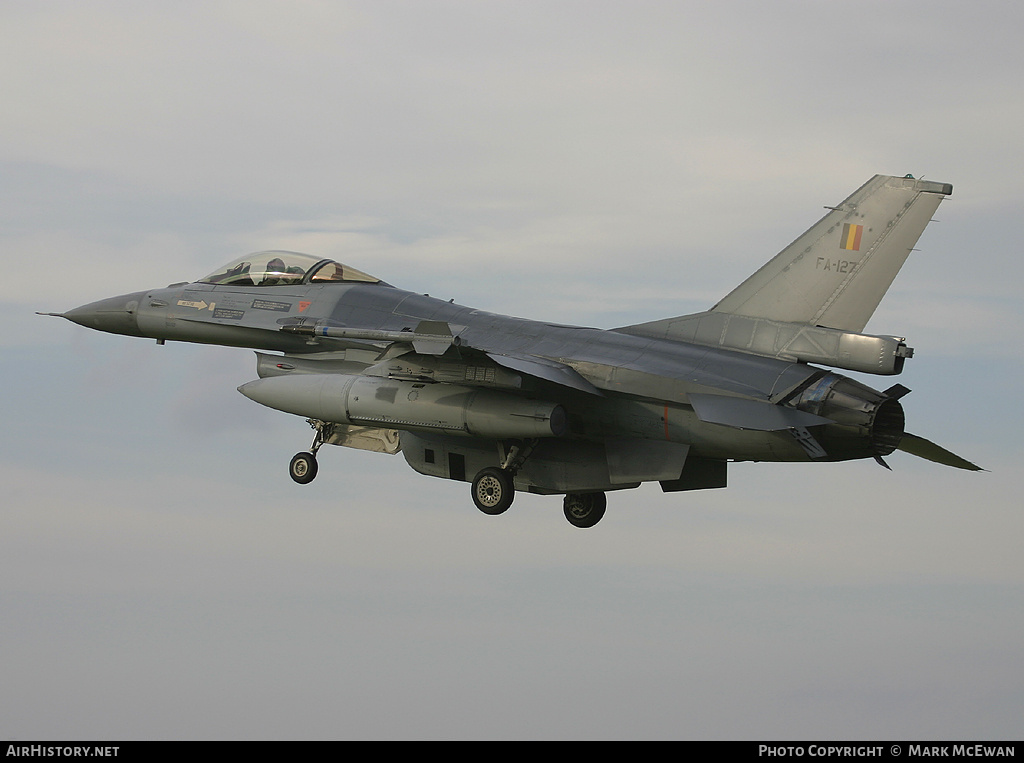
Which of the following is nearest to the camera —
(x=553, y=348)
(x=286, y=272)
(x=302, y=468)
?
(x=553, y=348)

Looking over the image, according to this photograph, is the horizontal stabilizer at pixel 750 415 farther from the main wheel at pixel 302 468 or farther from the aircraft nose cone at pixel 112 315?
the aircraft nose cone at pixel 112 315

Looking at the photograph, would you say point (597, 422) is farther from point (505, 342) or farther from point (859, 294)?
point (859, 294)

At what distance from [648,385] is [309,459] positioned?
477 cm

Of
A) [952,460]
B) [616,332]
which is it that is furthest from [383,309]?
[952,460]

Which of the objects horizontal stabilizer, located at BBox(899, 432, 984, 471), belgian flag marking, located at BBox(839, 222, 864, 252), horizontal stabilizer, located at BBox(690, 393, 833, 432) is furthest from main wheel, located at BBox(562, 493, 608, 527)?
belgian flag marking, located at BBox(839, 222, 864, 252)

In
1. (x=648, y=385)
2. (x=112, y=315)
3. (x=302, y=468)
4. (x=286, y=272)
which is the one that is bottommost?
(x=302, y=468)

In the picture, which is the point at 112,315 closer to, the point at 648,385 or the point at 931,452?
the point at 648,385

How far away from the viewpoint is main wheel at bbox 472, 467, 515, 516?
16.0 meters

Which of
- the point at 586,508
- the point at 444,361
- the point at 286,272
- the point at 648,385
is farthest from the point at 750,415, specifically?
the point at 286,272

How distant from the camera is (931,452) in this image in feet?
51.5

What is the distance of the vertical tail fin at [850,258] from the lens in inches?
591

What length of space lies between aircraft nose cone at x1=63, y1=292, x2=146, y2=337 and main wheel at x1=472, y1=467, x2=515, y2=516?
592 cm

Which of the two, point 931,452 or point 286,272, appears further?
point 286,272

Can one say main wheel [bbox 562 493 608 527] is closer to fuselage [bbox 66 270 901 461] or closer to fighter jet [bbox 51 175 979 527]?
fighter jet [bbox 51 175 979 527]
